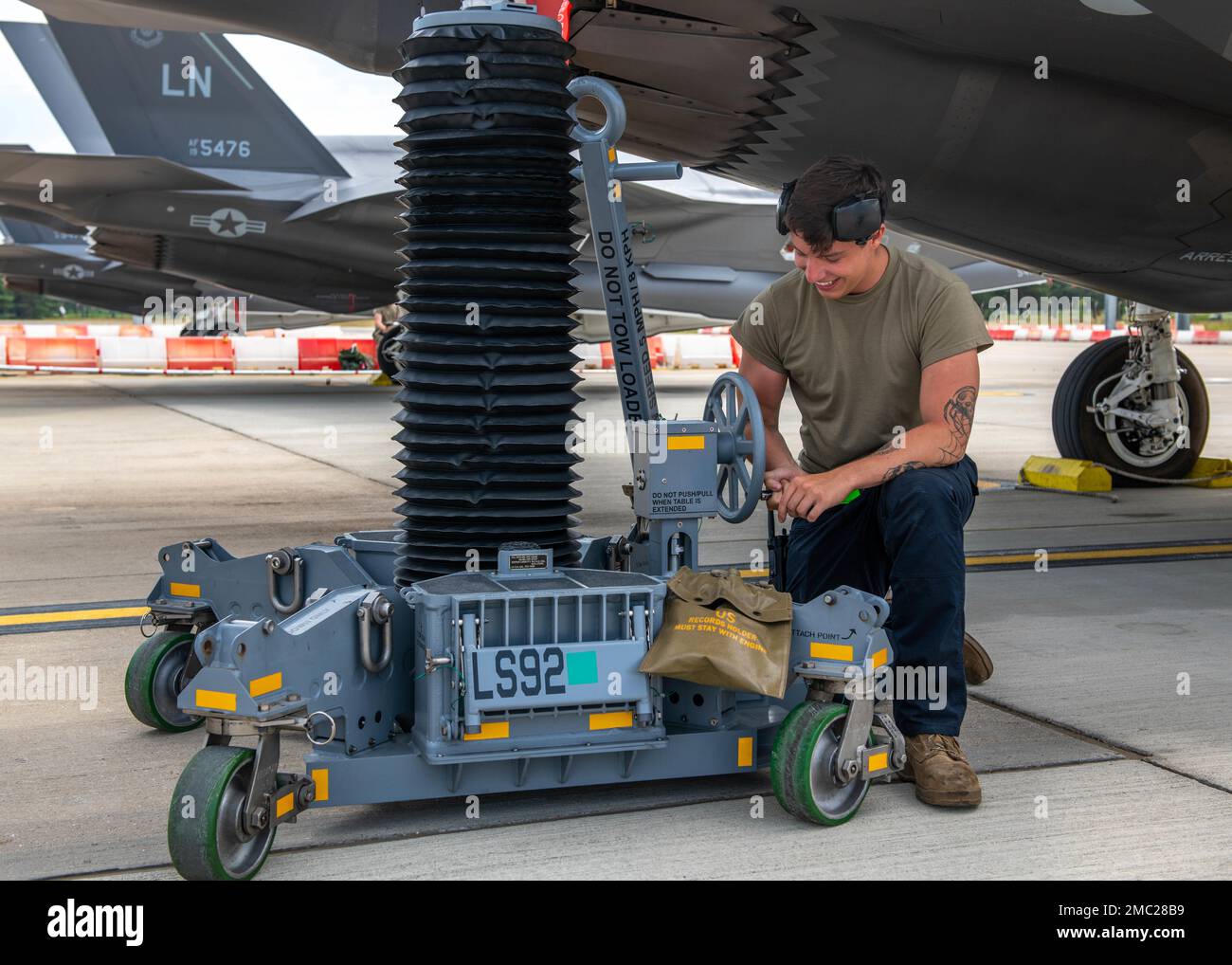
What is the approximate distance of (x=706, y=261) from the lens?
16.7 meters

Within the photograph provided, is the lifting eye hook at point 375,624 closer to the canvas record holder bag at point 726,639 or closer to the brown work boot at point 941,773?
the canvas record holder bag at point 726,639

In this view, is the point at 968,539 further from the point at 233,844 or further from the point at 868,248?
the point at 233,844

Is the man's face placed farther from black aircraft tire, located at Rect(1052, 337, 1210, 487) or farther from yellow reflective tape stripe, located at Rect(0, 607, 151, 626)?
black aircraft tire, located at Rect(1052, 337, 1210, 487)

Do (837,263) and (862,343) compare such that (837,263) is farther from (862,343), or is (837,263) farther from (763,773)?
(763,773)

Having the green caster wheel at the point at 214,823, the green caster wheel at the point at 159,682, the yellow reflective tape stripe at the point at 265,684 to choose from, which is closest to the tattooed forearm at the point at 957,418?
the yellow reflective tape stripe at the point at 265,684

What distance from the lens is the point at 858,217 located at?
296 centimetres

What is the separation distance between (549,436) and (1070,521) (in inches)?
183

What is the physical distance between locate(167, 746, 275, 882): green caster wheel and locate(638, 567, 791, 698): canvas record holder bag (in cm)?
84

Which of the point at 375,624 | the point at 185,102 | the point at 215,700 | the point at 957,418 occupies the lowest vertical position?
the point at 215,700

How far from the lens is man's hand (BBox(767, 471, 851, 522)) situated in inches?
116

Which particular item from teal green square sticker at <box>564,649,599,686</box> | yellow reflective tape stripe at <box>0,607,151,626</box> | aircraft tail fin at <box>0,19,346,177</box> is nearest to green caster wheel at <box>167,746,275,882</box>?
teal green square sticker at <box>564,649,599,686</box>

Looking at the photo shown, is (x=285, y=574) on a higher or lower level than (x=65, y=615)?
higher

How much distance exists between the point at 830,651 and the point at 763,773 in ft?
1.52

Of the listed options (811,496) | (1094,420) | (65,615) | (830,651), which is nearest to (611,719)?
(830,651)
